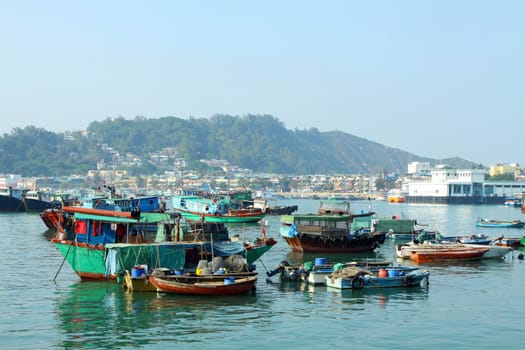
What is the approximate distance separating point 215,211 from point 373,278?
4757 centimetres

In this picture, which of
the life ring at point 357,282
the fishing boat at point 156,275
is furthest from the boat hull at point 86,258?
the life ring at point 357,282

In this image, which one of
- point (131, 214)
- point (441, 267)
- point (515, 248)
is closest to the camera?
point (131, 214)

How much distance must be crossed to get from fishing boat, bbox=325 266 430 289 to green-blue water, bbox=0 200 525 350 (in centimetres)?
49

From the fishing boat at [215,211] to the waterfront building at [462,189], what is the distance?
107453 millimetres

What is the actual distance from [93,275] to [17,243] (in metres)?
24.2

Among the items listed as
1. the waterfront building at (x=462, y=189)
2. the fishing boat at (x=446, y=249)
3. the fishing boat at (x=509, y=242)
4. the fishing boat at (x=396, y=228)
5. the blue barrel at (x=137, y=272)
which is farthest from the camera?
the waterfront building at (x=462, y=189)

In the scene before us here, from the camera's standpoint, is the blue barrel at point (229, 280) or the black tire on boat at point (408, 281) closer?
the blue barrel at point (229, 280)

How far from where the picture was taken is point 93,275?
33438mm

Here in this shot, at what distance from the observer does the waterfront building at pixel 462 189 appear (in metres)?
181

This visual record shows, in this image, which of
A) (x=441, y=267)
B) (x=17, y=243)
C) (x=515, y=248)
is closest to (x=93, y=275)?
(x=441, y=267)

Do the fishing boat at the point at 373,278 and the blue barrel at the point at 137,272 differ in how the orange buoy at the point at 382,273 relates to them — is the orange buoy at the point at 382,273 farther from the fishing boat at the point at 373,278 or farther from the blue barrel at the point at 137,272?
the blue barrel at the point at 137,272

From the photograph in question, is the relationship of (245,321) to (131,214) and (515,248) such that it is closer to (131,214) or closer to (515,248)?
(131,214)

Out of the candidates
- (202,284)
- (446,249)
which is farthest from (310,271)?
(446,249)

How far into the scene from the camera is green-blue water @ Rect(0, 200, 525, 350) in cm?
2303
